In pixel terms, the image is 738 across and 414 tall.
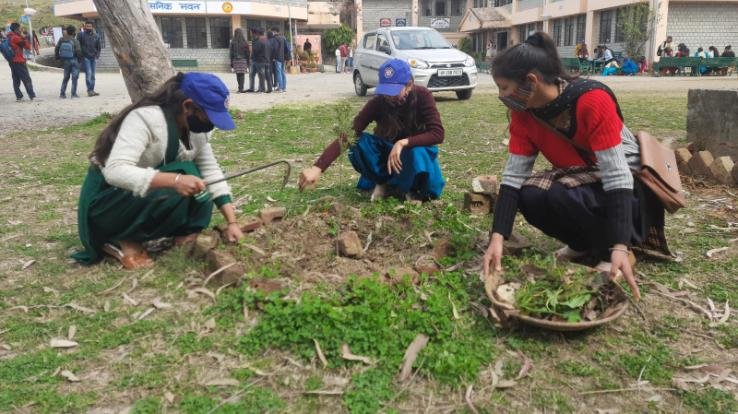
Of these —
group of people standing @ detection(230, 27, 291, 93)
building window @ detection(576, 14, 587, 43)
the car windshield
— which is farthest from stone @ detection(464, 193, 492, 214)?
building window @ detection(576, 14, 587, 43)

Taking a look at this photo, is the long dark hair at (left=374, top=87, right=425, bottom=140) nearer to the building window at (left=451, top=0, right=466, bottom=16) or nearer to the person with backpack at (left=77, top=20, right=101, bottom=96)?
the person with backpack at (left=77, top=20, right=101, bottom=96)

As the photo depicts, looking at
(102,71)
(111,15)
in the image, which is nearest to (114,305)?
(111,15)

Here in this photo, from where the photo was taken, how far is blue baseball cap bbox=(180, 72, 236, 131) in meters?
3.09

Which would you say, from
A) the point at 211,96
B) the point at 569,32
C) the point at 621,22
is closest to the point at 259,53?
the point at 211,96

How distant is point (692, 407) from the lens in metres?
2.21

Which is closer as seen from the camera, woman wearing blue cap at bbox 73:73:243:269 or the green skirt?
woman wearing blue cap at bbox 73:73:243:269

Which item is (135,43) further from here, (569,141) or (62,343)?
(569,141)

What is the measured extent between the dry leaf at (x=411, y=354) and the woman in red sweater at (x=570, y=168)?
21.2 inches

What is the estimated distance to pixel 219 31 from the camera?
36000mm

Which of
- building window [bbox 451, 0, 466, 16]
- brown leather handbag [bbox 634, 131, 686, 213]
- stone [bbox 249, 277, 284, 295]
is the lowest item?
stone [bbox 249, 277, 284, 295]

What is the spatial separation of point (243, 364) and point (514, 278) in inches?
54.7

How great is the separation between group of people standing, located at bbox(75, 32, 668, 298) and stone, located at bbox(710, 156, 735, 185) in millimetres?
2156

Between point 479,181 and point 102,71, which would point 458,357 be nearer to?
point 479,181

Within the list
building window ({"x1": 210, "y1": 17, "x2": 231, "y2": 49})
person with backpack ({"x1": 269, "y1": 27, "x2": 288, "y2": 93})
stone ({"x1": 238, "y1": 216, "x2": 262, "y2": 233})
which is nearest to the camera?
stone ({"x1": 238, "y1": 216, "x2": 262, "y2": 233})
